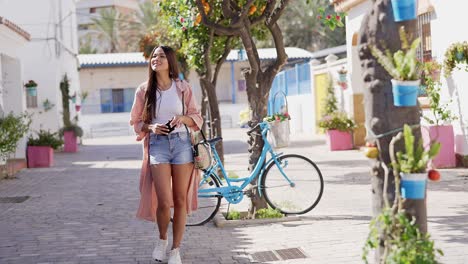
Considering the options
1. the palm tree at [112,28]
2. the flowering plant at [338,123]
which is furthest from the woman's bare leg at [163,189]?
the palm tree at [112,28]

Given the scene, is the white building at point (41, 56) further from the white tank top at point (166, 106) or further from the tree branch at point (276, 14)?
the white tank top at point (166, 106)

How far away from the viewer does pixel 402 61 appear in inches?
158

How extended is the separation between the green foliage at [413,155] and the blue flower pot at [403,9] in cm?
63

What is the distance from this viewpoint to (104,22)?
4688 cm

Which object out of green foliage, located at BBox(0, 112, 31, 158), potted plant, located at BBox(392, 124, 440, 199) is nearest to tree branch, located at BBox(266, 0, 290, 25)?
potted plant, located at BBox(392, 124, 440, 199)

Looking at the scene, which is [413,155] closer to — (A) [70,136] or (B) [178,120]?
(B) [178,120]

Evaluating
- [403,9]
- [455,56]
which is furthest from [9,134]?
[403,9]

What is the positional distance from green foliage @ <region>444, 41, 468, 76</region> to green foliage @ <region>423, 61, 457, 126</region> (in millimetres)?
347

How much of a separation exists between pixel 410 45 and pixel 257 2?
7.32 m

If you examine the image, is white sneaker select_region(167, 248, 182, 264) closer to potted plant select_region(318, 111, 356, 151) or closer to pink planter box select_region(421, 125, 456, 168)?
pink planter box select_region(421, 125, 456, 168)

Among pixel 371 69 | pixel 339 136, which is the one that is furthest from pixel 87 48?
pixel 371 69

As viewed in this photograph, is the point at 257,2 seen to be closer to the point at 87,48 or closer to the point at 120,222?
the point at 120,222

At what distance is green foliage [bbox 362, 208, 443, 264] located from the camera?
13.0 feet

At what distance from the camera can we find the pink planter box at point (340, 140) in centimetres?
1811
